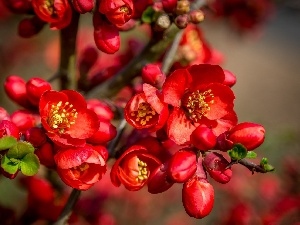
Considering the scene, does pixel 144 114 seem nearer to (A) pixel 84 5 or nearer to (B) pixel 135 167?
(B) pixel 135 167

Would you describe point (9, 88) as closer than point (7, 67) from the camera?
Yes

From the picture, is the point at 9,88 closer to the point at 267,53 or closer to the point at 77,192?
the point at 77,192

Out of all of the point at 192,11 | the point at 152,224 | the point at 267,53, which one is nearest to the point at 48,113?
the point at 192,11

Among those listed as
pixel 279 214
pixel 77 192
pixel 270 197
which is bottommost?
pixel 270 197

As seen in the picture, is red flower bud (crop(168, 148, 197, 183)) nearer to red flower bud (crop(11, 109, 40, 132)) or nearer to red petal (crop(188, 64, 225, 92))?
red petal (crop(188, 64, 225, 92))

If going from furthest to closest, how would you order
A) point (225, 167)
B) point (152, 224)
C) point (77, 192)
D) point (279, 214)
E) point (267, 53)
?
1. point (267, 53)
2. point (152, 224)
3. point (279, 214)
4. point (77, 192)
5. point (225, 167)

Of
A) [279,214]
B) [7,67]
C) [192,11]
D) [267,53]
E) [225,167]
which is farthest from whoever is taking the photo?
[267,53]

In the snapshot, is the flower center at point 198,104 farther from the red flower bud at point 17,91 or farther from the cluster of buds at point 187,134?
the red flower bud at point 17,91

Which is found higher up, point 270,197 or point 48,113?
point 48,113

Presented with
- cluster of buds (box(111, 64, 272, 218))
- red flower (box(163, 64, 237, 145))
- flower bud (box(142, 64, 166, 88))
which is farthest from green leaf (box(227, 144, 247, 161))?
flower bud (box(142, 64, 166, 88))
